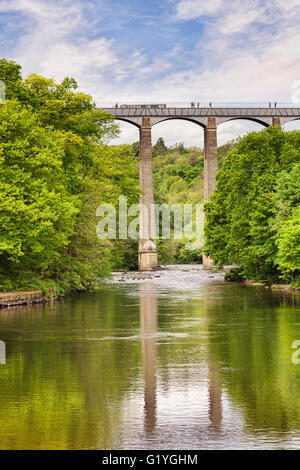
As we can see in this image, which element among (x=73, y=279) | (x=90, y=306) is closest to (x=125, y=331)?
(x=90, y=306)

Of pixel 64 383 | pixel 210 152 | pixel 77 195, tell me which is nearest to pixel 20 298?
pixel 77 195

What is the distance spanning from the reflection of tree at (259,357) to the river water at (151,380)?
3 cm

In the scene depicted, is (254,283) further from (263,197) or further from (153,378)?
(153,378)

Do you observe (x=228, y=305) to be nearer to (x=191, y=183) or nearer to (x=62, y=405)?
(x=62, y=405)

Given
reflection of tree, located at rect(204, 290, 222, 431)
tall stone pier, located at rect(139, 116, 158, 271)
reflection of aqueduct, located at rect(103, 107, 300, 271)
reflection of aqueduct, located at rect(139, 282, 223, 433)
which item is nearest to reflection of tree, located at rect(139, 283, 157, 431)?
reflection of aqueduct, located at rect(139, 282, 223, 433)

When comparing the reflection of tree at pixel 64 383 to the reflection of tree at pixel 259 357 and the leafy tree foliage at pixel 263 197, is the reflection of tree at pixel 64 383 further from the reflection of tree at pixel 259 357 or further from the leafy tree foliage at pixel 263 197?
the leafy tree foliage at pixel 263 197

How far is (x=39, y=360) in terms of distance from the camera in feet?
55.7

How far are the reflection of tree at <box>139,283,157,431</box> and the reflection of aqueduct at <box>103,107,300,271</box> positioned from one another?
36.3m

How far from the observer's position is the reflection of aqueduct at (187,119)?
73.3 meters

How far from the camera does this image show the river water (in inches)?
395

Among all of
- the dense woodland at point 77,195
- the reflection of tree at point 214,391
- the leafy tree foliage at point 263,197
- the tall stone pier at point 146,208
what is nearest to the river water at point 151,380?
the reflection of tree at point 214,391

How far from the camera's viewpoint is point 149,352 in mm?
18203

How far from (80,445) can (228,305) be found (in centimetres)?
2285

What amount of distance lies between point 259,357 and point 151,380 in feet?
12.9
